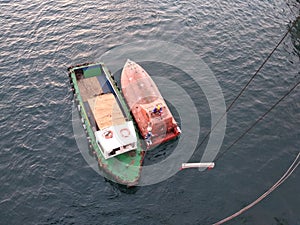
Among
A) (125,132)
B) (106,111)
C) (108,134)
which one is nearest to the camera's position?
(108,134)

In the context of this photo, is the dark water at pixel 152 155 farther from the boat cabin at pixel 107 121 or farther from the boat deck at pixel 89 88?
the boat cabin at pixel 107 121

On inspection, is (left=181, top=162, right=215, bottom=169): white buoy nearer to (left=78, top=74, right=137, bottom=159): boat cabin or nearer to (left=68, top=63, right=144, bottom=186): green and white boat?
(left=68, top=63, right=144, bottom=186): green and white boat

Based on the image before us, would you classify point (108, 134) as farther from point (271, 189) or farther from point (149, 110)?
point (271, 189)

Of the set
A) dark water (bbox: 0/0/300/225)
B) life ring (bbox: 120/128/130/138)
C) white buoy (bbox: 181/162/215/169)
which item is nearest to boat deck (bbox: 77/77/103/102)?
dark water (bbox: 0/0/300/225)

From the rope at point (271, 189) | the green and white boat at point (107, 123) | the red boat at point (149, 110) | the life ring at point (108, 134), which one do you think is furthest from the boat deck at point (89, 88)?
the rope at point (271, 189)

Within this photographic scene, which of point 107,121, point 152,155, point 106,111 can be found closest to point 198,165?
point 152,155
